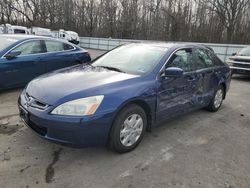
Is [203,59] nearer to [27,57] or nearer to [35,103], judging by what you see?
[35,103]

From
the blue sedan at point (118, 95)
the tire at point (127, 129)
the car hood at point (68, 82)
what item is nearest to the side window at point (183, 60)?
the blue sedan at point (118, 95)

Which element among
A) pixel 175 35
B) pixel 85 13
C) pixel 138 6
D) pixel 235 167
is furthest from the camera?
pixel 85 13

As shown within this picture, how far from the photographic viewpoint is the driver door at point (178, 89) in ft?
11.9

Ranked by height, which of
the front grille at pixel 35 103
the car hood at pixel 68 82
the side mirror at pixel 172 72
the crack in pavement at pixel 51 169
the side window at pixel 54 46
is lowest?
the crack in pavement at pixel 51 169

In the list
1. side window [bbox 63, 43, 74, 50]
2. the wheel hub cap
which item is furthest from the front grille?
side window [bbox 63, 43, 74, 50]

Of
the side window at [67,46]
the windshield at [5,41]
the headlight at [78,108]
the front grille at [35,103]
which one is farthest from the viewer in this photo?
the side window at [67,46]

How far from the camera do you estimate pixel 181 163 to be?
313cm

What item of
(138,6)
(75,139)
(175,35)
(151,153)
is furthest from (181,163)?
(138,6)

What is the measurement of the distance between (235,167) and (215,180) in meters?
0.48

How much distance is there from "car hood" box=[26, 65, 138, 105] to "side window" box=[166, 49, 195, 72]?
840 mm

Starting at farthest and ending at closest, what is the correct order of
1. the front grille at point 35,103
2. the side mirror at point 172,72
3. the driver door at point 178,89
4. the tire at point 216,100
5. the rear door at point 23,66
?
the rear door at point 23,66 → the tire at point 216,100 → the driver door at point 178,89 → the side mirror at point 172,72 → the front grille at point 35,103

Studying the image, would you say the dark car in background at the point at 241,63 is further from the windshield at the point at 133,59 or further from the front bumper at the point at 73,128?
the front bumper at the point at 73,128

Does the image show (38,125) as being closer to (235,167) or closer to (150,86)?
(150,86)

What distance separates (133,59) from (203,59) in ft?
5.11
